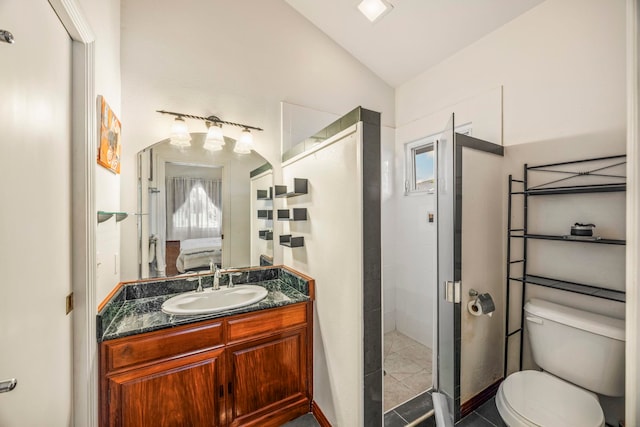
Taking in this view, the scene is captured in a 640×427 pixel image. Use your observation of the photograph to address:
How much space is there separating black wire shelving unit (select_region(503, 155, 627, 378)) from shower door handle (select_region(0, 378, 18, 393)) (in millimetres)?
2349

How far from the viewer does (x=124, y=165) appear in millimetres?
1667

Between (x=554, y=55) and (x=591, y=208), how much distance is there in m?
0.99

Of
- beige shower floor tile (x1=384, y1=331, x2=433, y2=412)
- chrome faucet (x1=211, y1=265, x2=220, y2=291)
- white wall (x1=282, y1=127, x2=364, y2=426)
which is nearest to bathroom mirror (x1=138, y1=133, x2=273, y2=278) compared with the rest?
chrome faucet (x1=211, y1=265, x2=220, y2=291)

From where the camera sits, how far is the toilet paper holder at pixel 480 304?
1.59 m

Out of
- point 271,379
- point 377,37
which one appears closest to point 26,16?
point 271,379

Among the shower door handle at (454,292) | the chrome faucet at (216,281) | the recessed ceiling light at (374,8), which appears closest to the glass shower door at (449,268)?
the shower door handle at (454,292)

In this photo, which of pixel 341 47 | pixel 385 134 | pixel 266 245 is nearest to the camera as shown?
pixel 266 245

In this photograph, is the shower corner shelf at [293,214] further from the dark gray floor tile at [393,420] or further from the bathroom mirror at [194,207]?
the dark gray floor tile at [393,420]

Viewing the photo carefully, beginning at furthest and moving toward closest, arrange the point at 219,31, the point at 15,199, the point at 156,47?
the point at 219,31
the point at 156,47
the point at 15,199

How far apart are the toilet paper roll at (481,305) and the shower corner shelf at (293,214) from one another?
1225mm

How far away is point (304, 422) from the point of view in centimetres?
168

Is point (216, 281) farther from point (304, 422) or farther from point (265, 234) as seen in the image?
point (304, 422)

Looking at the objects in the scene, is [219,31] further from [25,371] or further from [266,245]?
[25,371]

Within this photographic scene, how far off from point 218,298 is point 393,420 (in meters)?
1.39
